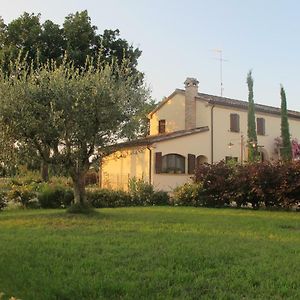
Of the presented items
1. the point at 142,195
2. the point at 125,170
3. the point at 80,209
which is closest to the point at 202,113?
the point at 125,170

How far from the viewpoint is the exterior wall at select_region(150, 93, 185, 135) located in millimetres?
33906

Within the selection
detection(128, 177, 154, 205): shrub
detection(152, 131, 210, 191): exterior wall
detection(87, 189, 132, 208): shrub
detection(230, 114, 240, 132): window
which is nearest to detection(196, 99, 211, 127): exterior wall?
detection(152, 131, 210, 191): exterior wall

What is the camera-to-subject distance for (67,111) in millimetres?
13836

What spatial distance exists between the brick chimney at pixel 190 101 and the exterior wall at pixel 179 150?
1.92 meters

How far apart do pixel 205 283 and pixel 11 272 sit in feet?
8.85

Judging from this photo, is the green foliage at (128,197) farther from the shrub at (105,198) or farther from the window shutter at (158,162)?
the window shutter at (158,162)

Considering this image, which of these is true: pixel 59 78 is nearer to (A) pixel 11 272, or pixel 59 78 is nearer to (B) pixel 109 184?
(A) pixel 11 272

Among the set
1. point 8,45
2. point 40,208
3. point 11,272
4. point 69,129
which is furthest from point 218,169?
point 8,45

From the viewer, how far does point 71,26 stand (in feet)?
106

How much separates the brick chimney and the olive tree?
17.7 meters

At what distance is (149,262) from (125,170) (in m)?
22.5

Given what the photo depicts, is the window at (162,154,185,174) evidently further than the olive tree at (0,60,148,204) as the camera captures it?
Yes

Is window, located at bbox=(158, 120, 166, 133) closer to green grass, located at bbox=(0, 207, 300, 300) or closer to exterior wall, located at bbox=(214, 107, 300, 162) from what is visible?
exterior wall, located at bbox=(214, 107, 300, 162)

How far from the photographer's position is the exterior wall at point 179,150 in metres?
27.7
